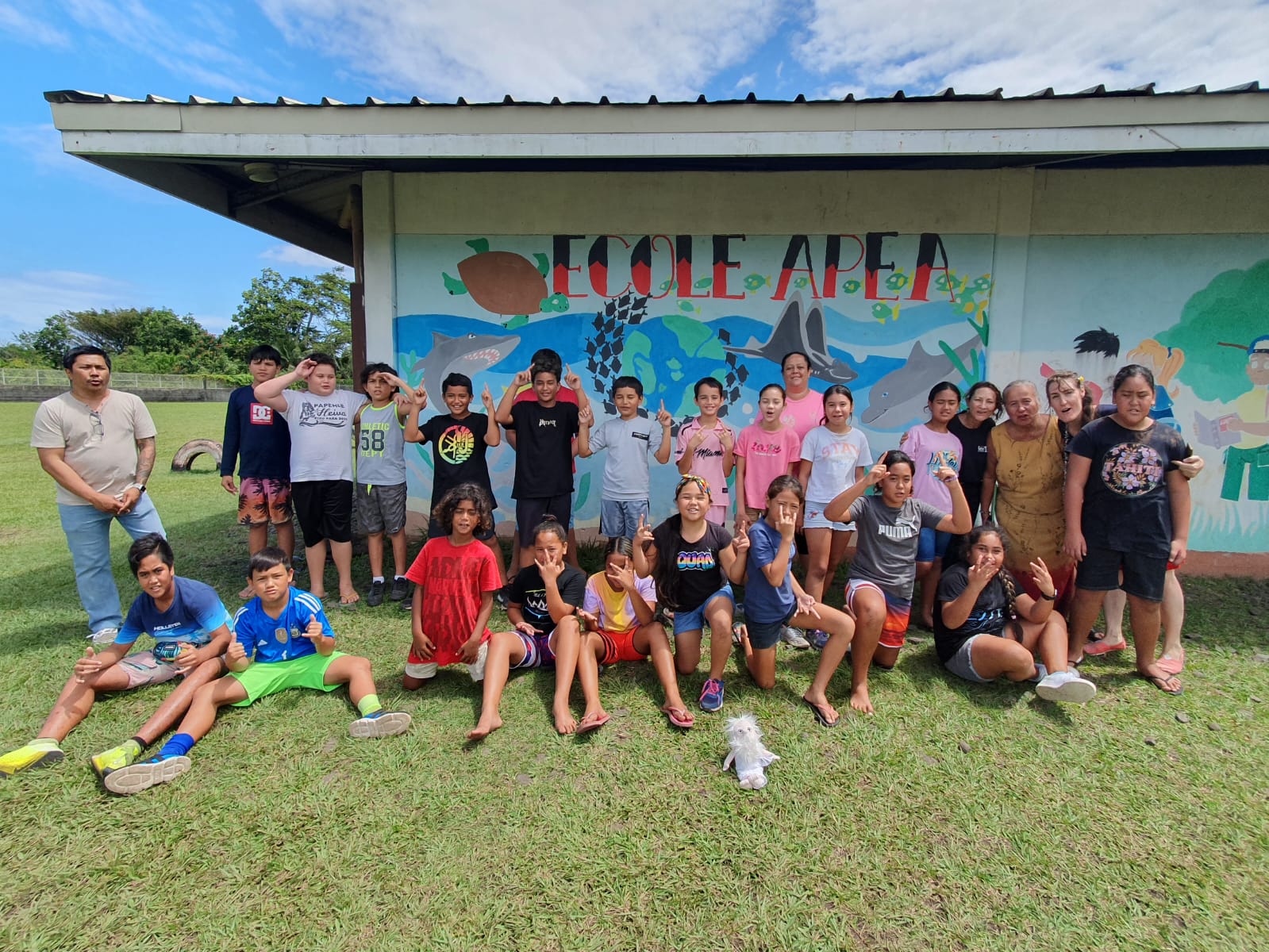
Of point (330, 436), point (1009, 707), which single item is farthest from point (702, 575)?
point (330, 436)

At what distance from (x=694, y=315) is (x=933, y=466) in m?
2.53

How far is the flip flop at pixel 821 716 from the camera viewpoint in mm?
2943

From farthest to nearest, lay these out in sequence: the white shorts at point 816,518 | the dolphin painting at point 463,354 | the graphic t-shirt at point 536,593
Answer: the dolphin painting at point 463,354 → the white shorts at point 816,518 → the graphic t-shirt at point 536,593

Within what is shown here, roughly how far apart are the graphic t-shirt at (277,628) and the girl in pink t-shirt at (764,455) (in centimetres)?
254

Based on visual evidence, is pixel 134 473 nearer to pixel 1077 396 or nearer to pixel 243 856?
pixel 243 856

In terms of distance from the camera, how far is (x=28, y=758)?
255 cm

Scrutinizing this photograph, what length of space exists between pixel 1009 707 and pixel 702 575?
1.72 metres

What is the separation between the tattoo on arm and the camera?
3.72 meters

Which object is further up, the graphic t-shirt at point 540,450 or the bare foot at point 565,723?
the graphic t-shirt at point 540,450

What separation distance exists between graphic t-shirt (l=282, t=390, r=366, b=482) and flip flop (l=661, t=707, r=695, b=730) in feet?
9.17

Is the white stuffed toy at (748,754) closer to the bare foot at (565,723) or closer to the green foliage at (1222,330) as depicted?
the bare foot at (565,723)

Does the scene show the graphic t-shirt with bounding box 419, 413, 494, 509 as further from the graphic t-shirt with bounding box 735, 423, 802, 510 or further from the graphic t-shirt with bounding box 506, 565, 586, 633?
the graphic t-shirt with bounding box 735, 423, 802, 510

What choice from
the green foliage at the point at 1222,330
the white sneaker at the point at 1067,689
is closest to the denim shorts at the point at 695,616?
the white sneaker at the point at 1067,689

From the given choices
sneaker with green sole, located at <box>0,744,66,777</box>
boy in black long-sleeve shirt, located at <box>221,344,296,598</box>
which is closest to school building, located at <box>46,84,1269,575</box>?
boy in black long-sleeve shirt, located at <box>221,344,296,598</box>
